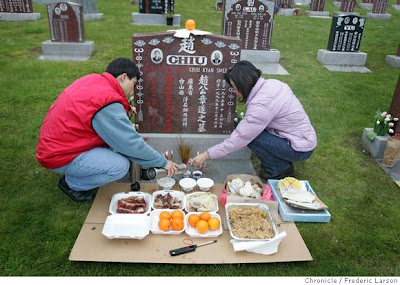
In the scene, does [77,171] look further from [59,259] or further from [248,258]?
[248,258]

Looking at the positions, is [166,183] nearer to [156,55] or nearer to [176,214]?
[176,214]

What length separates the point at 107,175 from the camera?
11.6 ft

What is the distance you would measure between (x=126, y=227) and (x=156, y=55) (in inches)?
79.7

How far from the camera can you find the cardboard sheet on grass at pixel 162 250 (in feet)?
9.96

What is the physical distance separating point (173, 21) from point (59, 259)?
10697mm

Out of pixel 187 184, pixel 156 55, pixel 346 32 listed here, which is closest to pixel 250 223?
pixel 187 184

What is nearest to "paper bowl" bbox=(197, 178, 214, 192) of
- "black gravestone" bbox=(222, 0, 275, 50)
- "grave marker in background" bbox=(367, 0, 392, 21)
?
"black gravestone" bbox=(222, 0, 275, 50)

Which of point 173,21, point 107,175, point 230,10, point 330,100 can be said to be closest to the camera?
point 107,175

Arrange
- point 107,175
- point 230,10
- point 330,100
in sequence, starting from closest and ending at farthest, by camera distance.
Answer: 1. point 107,175
2. point 330,100
3. point 230,10

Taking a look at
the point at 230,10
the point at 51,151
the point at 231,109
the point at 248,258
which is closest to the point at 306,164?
the point at 231,109

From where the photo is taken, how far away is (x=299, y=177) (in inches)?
177

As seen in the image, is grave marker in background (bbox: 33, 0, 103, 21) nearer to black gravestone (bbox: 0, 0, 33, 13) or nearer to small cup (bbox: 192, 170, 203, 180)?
black gravestone (bbox: 0, 0, 33, 13)

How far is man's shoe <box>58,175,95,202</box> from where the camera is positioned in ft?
12.3

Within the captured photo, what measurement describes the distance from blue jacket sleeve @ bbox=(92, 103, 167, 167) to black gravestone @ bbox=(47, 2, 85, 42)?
Answer: 632cm
